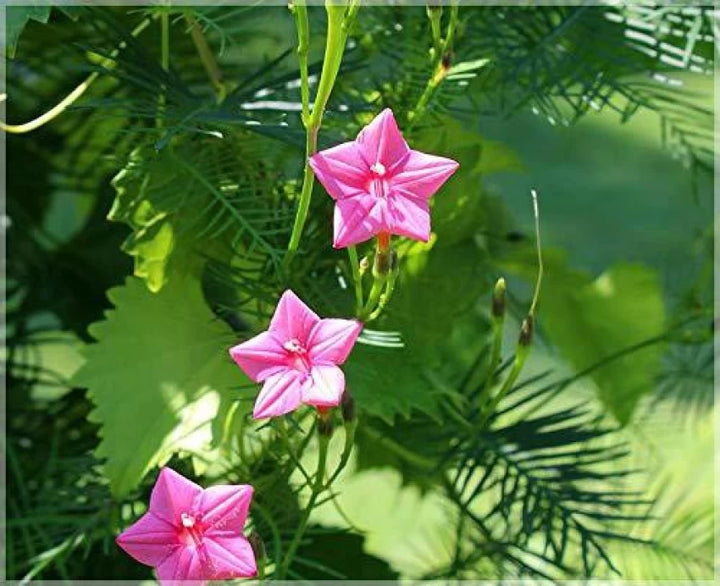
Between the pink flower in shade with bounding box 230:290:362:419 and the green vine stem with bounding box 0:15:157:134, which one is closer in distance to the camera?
the pink flower in shade with bounding box 230:290:362:419

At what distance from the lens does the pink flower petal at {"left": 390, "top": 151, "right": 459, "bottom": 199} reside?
45cm

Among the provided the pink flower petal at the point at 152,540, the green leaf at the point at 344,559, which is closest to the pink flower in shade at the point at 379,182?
the pink flower petal at the point at 152,540

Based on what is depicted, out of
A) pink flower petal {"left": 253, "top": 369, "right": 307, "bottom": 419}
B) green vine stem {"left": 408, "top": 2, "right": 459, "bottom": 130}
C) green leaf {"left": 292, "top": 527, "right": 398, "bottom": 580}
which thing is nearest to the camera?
pink flower petal {"left": 253, "top": 369, "right": 307, "bottom": 419}

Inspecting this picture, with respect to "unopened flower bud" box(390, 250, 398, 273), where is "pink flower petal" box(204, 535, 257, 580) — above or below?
below

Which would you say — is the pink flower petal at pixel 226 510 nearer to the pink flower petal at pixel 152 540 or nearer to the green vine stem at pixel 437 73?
the pink flower petal at pixel 152 540

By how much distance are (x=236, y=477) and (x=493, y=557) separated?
19 centimetres

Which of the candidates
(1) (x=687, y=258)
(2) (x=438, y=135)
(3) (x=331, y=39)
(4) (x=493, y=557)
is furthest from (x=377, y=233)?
(1) (x=687, y=258)

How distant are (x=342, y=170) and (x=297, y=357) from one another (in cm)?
6

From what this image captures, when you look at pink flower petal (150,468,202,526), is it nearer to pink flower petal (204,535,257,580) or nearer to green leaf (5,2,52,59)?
pink flower petal (204,535,257,580)

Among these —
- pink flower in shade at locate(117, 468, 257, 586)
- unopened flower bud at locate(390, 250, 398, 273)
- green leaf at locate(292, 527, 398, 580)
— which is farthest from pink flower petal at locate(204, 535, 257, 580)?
green leaf at locate(292, 527, 398, 580)

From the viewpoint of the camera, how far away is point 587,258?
1.74 m

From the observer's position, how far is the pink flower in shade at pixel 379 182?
434mm

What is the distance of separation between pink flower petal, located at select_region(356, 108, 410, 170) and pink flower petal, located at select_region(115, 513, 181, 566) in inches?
5.2

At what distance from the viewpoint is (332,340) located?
1.43ft
